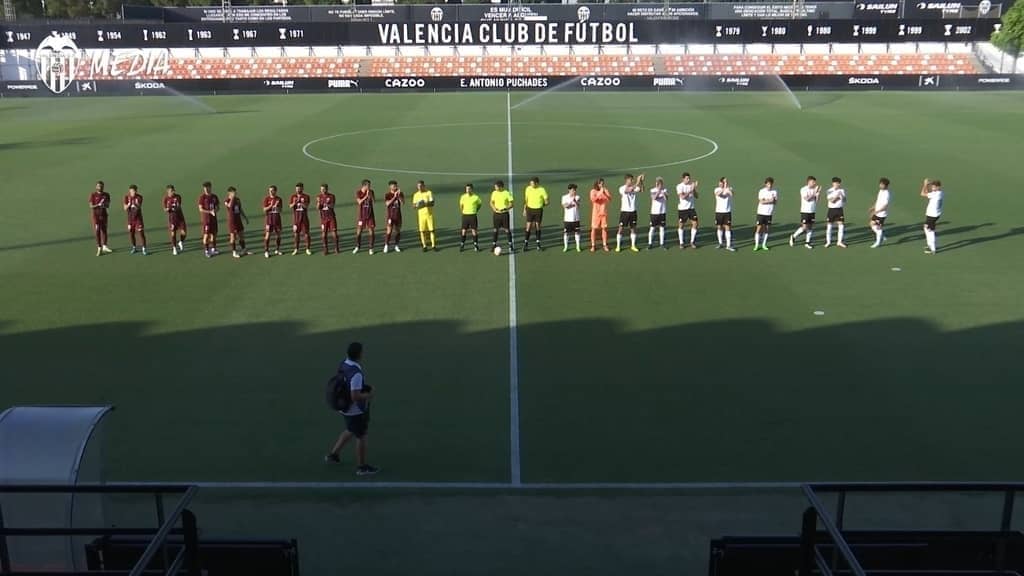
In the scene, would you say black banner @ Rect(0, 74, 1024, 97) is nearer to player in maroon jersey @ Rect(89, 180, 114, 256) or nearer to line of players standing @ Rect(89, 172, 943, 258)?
line of players standing @ Rect(89, 172, 943, 258)

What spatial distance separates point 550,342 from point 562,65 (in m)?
53.8

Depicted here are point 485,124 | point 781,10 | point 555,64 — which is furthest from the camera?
point 781,10

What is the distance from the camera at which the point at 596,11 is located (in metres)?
68.9

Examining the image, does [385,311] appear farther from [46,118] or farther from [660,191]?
[46,118]

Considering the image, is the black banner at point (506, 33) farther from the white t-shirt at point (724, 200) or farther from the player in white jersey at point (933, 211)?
the white t-shirt at point (724, 200)

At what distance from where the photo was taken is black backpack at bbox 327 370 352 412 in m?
9.76

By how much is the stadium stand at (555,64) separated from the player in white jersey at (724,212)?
45844 mm

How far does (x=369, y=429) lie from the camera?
1131 cm

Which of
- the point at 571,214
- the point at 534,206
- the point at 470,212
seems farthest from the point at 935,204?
the point at 470,212

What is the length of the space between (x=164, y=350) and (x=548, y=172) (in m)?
16.6

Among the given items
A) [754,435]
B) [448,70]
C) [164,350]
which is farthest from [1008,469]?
[448,70]

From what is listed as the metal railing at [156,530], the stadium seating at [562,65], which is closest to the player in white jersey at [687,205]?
the metal railing at [156,530]

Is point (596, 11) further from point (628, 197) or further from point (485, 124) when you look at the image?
point (628, 197)

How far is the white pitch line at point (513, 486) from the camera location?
9844 millimetres
